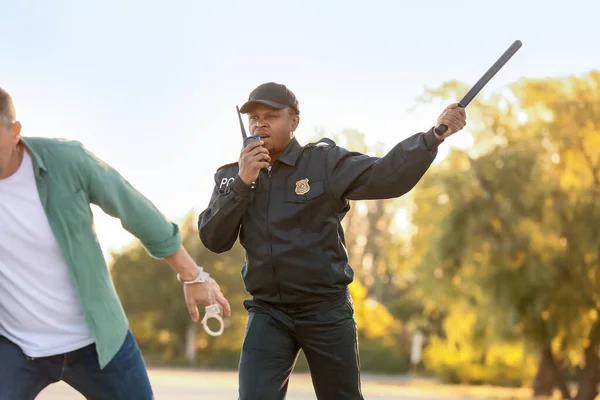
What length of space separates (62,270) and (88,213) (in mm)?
232

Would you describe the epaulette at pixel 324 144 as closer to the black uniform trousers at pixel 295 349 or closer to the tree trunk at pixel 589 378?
the black uniform trousers at pixel 295 349

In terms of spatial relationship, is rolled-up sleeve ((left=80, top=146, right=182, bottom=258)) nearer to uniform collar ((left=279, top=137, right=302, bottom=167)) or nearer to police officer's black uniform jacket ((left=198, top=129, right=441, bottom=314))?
police officer's black uniform jacket ((left=198, top=129, right=441, bottom=314))

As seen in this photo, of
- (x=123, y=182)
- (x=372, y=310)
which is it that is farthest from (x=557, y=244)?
(x=372, y=310)

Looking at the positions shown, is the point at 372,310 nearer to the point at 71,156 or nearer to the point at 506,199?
the point at 506,199

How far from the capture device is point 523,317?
17.9 meters

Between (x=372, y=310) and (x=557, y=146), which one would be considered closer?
(x=557, y=146)

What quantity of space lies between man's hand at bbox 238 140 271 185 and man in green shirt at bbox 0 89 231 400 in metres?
1.17

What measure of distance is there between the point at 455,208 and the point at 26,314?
14.8 metres

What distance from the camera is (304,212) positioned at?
489 cm

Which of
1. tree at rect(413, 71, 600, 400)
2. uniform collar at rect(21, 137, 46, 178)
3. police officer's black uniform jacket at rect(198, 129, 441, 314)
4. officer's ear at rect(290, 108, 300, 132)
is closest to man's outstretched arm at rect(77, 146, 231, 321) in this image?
uniform collar at rect(21, 137, 46, 178)

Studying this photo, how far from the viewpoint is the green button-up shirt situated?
3.50 meters


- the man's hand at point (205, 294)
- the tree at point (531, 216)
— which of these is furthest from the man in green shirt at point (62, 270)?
the tree at point (531, 216)

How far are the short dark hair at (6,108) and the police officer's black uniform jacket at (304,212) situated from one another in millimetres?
1636

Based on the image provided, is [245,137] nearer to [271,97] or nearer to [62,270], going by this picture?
[271,97]
